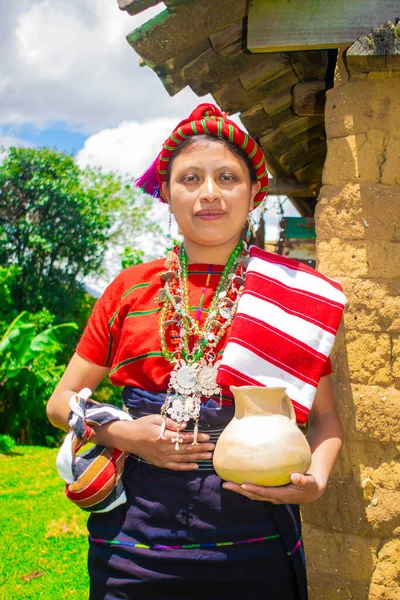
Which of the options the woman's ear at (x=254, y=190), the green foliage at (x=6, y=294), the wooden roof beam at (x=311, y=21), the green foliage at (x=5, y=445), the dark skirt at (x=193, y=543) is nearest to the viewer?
the dark skirt at (x=193, y=543)

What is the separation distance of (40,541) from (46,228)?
29.5 feet

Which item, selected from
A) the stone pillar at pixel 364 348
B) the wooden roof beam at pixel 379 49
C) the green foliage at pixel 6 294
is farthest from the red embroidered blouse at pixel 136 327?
the green foliage at pixel 6 294

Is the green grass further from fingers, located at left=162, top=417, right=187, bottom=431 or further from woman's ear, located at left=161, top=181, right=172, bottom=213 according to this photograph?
woman's ear, located at left=161, top=181, right=172, bottom=213

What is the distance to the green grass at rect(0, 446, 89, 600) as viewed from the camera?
429 cm

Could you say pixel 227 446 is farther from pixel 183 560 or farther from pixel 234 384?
pixel 183 560

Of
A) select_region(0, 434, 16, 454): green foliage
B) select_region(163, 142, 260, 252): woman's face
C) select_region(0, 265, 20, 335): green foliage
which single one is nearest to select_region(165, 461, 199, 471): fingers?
select_region(163, 142, 260, 252): woman's face

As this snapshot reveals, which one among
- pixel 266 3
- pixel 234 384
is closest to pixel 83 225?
pixel 266 3

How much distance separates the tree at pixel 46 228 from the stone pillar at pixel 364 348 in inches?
442

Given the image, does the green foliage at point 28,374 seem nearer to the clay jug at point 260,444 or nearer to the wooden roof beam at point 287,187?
the wooden roof beam at point 287,187

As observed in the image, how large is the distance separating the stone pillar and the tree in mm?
11233

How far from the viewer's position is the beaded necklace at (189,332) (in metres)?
1.74

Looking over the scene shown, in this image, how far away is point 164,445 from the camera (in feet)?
5.49

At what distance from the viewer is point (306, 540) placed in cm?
242

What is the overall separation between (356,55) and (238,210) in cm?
87
